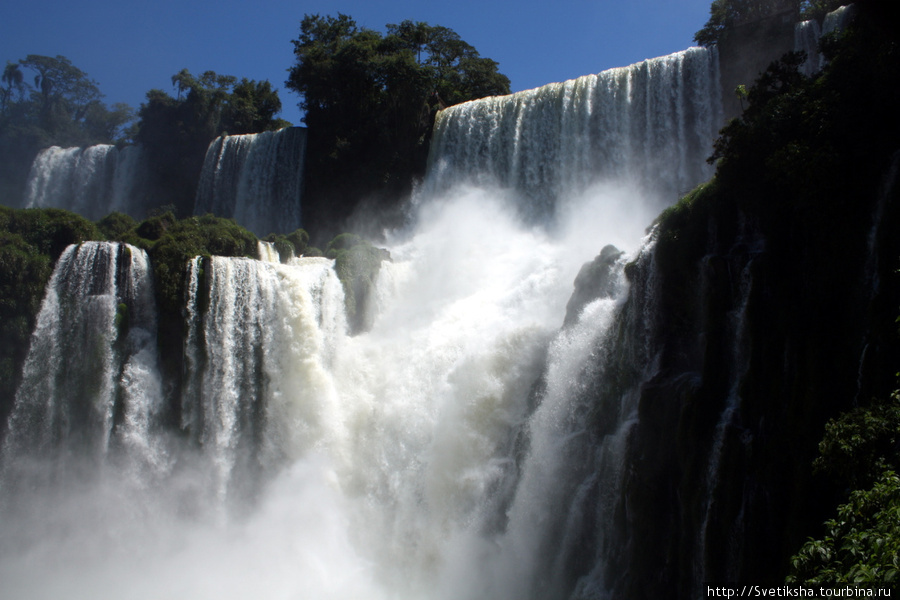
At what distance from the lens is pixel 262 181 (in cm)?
3338

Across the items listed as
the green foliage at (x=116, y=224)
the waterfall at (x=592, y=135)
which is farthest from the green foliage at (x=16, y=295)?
the waterfall at (x=592, y=135)

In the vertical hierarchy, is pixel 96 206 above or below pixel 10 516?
above

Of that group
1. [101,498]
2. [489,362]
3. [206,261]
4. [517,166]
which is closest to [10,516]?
[101,498]

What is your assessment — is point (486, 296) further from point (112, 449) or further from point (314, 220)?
point (314, 220)

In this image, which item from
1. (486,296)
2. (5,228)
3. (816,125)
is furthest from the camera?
(486,296)

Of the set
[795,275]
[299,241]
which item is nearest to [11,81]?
[299,241]

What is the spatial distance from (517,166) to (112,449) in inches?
761

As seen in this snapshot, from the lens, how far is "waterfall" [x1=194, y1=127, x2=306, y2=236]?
33.0 m

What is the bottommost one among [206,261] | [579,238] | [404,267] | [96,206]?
[206,261]

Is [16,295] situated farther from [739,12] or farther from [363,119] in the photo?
[739,12]

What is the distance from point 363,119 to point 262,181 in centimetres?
666

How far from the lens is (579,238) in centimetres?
2417

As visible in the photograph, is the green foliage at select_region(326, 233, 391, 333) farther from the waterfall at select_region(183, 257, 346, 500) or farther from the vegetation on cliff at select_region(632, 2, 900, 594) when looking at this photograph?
the vegetation on cliff at select_region(632, 2, 900, 594)

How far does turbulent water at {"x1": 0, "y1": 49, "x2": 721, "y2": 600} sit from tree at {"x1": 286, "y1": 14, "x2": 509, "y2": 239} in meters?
12.7
